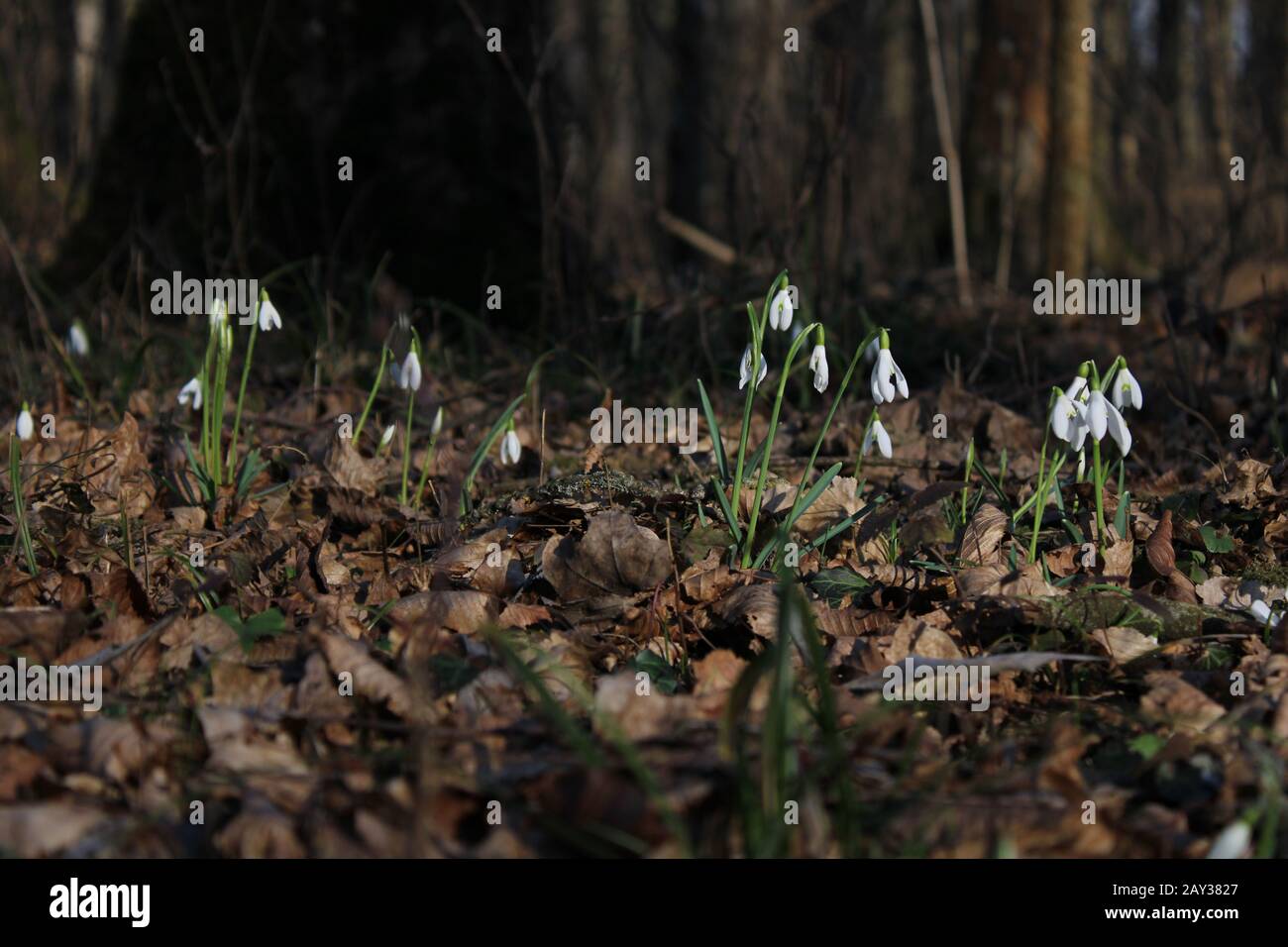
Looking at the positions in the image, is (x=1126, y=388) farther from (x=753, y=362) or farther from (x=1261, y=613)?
(x=753, y=362)

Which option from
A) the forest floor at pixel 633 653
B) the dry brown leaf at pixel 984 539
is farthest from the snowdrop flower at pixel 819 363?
the dry brown leaf at pixel 984 539

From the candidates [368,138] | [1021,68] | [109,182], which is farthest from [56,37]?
[1021,68]

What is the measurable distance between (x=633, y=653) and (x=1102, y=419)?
1.10m

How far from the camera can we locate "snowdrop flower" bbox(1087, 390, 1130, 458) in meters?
2.43

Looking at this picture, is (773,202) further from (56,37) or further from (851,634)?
(56,37)

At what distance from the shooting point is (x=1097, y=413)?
243 cm

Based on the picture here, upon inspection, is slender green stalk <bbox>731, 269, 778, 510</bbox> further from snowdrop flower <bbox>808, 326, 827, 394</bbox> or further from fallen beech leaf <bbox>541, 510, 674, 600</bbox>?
fallen beech leaf <bbox>541, 510, 674, 600</bbox>

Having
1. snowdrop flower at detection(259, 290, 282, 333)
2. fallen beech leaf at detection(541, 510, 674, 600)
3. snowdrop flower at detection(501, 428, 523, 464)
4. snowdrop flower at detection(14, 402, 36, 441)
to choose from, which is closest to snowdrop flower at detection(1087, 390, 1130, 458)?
fallen beech leaf at detection(541, 510, 674, 600)

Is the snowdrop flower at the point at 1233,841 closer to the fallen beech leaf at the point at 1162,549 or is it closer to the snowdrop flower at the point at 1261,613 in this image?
the snowdrop flower at the point at 1261,613

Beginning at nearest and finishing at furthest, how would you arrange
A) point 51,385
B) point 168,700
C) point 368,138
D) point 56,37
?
point 168,700
point 51,385
point 368,138
point 56,37

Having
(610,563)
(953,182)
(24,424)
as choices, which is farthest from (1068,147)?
(24,424)

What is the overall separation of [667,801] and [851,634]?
2.93 feet

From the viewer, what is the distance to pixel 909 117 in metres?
13.4

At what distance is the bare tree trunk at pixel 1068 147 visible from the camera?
6.38 m
